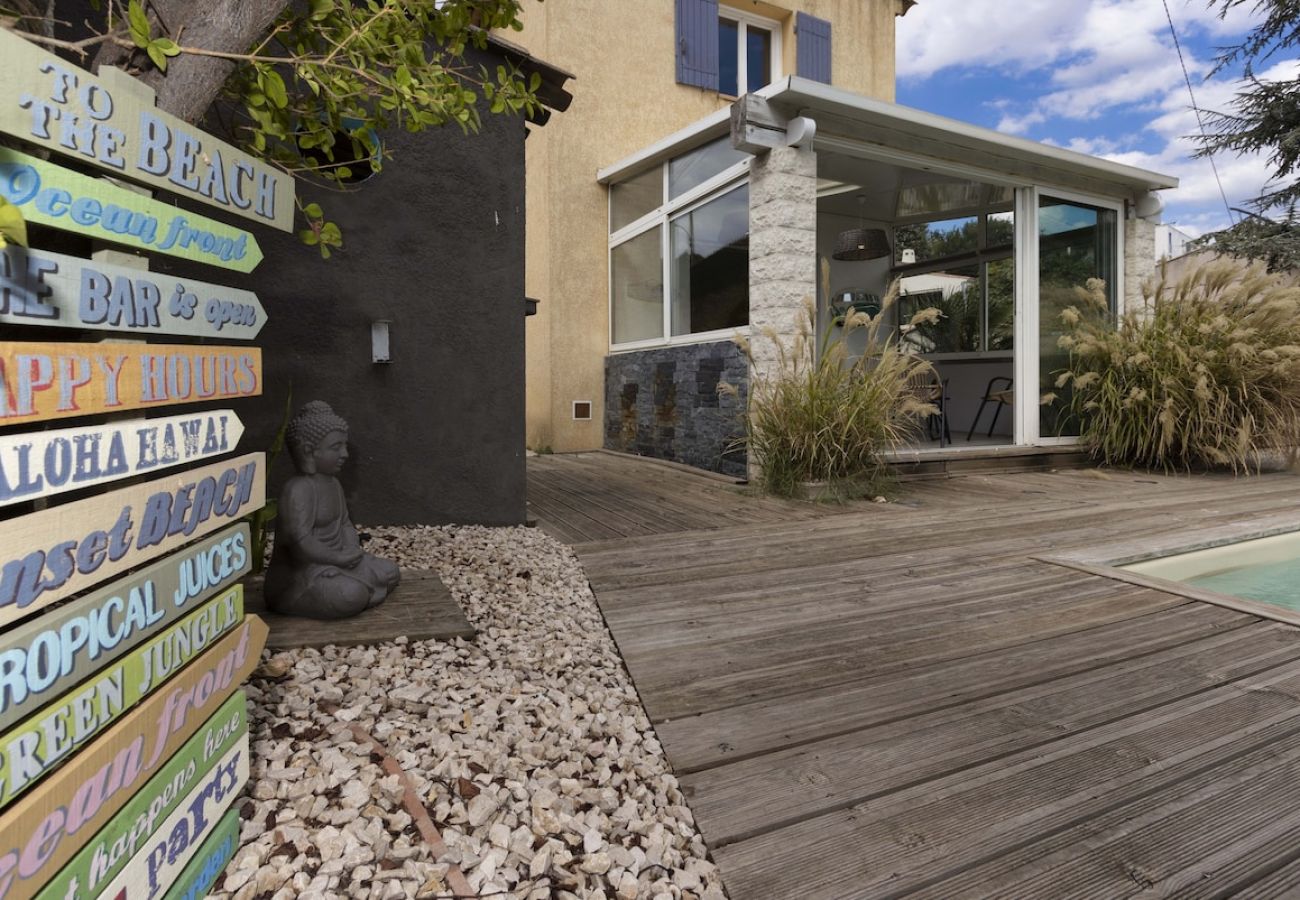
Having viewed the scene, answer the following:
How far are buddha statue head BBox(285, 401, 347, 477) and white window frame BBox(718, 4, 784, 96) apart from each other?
7327 millimetres

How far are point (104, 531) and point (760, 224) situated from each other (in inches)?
183

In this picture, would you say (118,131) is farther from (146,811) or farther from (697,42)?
(697,42)

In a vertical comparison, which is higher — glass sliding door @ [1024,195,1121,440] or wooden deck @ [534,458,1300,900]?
glass sliding door @ [1024,195,1121,440]

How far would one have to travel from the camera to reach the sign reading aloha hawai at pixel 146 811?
716 millimetres

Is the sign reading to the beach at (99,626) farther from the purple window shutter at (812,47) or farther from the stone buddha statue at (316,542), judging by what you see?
the purple window shutter at (812,47)

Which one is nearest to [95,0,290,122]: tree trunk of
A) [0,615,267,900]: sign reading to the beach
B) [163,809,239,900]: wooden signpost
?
[0,615,267,900]: sign reading to the beach

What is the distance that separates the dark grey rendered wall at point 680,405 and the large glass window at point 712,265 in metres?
0.25

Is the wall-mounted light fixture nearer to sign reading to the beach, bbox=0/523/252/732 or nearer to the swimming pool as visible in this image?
sign reading to the beach, bbox=0/523/252/732

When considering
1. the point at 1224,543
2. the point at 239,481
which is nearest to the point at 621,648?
the point at 239,481

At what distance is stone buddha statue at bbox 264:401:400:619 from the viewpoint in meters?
2.01

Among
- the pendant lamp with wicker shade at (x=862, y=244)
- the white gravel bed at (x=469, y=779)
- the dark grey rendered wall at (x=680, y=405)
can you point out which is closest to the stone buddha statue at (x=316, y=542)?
the white gravel bed at (x=469, y=779)

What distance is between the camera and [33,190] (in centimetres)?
71

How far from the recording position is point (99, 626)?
75 cm

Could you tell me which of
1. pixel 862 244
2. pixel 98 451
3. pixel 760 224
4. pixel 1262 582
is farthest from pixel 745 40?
pixel 98 451
